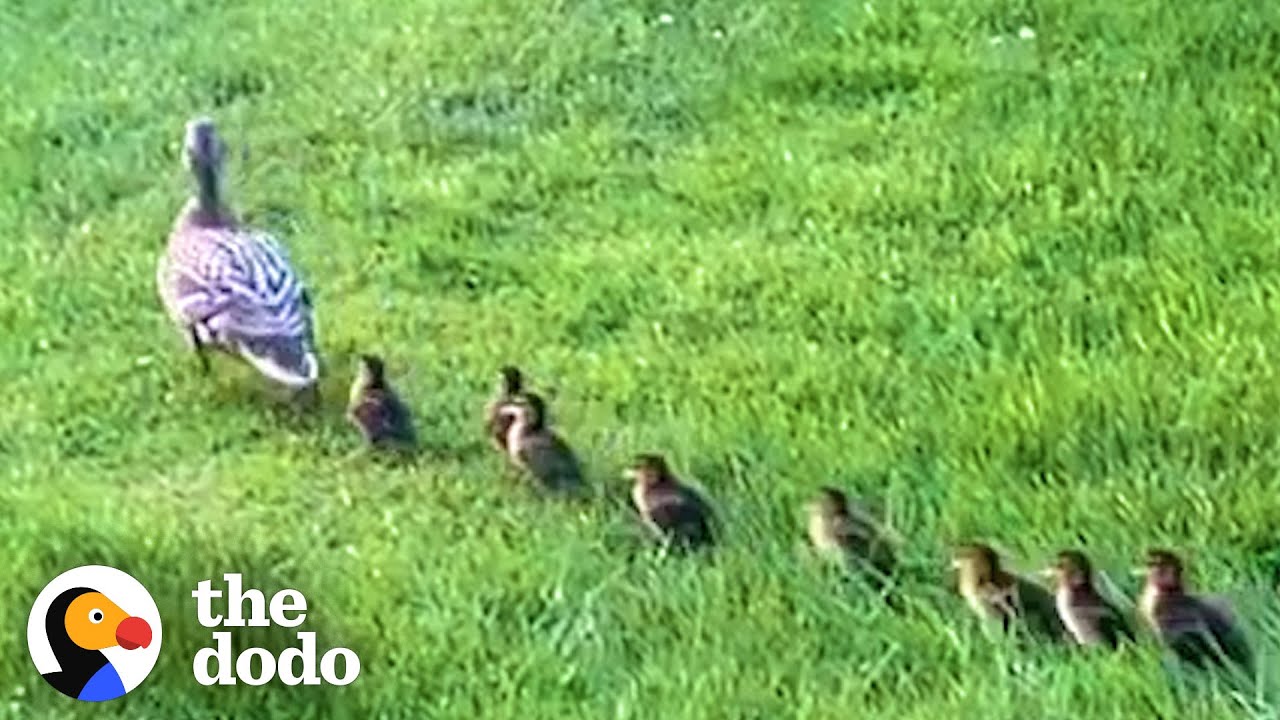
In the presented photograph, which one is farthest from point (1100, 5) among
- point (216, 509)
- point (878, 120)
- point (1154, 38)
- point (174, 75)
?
point (216, 509)

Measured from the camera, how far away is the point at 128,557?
442 centimetres

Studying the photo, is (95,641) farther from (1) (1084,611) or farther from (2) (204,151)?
(2) (204,151)

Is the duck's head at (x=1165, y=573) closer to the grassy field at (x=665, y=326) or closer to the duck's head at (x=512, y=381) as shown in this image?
the grassy field at (x=665, y=326)

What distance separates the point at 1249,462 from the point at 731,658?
95 centimetres

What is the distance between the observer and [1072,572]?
4367mm

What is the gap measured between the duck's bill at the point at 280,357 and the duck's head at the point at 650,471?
0.61 m

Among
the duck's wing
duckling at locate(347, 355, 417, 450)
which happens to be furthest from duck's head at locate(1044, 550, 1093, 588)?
the duck's wing

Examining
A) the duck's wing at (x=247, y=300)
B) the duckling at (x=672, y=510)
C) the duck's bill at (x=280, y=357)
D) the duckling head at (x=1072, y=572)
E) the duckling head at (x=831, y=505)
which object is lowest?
the duckling head at (x=1072, y=572)

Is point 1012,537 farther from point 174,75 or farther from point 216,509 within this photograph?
point 174,75

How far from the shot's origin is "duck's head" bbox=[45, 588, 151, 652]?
4105 millimetres

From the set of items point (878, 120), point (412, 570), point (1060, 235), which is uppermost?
point (878, 120)

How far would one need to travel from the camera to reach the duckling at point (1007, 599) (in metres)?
4.37

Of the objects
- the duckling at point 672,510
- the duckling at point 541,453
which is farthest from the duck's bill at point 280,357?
the duckling at point 672,510

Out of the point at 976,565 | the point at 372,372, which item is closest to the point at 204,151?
the point at 372,372
